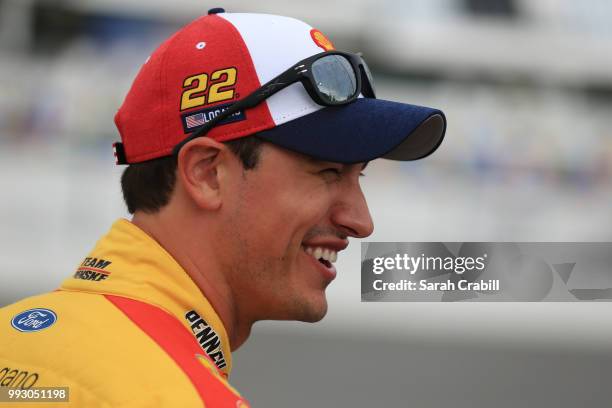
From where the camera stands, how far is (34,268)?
36.3 ft

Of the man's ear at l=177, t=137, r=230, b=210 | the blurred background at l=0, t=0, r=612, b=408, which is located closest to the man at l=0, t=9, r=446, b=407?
the man's ear at l=177, t=137, r=230, b=210

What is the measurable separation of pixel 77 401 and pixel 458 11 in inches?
703

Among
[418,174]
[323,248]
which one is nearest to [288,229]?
[323,248]

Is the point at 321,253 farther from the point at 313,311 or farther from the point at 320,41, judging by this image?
the point at 320,41

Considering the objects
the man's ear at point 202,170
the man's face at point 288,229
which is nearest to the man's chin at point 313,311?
the man's face at point 288,229

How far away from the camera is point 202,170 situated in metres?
1.89

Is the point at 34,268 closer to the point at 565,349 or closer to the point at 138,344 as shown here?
the point at 565,349

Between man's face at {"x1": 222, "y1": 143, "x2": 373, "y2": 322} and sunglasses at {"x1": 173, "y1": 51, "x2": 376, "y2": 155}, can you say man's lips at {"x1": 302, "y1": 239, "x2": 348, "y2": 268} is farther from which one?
sunglasses at {"x1": 173, "y1": 51, "x2": 376, "y2": 155}

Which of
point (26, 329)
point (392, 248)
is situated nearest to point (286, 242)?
point (26, 329)

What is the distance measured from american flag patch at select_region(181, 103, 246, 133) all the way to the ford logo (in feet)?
1.41

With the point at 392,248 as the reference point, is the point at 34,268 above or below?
above

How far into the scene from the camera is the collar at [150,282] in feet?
5.67

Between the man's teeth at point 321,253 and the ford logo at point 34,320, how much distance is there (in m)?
0.51

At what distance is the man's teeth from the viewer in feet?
6.38
